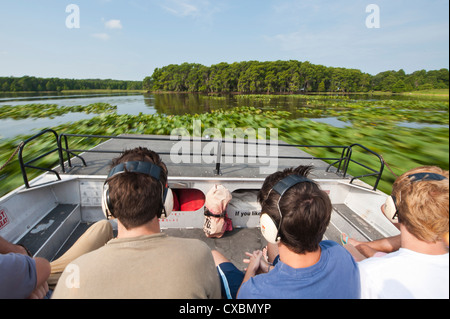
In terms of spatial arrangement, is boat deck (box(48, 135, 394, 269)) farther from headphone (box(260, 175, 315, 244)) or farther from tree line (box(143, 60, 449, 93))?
tree line (box(143, 60, 449, 93))

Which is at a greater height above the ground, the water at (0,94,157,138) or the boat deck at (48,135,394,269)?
the water at (0,94,157,138)

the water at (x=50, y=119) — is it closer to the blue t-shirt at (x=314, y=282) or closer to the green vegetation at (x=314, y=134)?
the green vegetation at (x=314, y=134)

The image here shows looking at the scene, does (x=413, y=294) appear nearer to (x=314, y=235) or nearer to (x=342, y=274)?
(x=342, y=274)

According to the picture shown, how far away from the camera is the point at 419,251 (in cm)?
117

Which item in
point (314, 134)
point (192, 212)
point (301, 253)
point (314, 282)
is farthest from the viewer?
point (314, 134)

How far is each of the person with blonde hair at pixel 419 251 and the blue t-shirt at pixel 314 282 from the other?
0.39 ft

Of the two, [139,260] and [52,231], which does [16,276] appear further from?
[52,231]

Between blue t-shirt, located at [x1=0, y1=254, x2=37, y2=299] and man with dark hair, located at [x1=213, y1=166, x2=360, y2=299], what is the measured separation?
4.77 feet

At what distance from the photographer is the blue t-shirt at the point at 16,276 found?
4.04 feet

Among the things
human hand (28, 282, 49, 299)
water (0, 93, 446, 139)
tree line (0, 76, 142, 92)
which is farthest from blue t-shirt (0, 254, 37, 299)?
tree line (0, 76, 142, 92)

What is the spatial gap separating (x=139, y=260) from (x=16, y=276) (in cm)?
95

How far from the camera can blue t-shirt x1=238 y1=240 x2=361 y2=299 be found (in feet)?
3.86

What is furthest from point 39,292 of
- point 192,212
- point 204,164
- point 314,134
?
point 314,134
